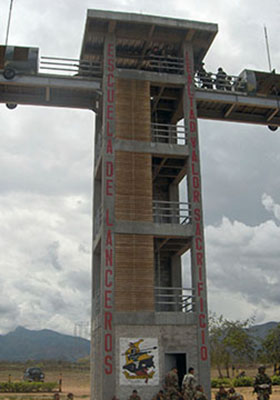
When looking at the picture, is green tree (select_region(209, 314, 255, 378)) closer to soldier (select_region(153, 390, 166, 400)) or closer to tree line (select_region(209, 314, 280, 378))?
tree line (select_region(209, 314, 280, 378))

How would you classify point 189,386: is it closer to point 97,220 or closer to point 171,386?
point 171,386

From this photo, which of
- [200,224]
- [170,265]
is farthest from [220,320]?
[200,224]

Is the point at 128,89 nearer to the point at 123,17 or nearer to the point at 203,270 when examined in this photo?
the point at 123,17

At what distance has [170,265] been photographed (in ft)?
103

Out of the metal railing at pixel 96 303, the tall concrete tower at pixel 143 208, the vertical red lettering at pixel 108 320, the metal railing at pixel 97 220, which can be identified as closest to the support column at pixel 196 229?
the tall concrete tower at pixel 143 208

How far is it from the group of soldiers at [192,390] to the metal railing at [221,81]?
16621mm

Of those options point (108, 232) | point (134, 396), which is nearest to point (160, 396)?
point (134, 396)

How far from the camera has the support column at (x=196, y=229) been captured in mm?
24688

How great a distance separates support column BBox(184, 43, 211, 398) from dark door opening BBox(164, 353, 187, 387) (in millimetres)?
1242

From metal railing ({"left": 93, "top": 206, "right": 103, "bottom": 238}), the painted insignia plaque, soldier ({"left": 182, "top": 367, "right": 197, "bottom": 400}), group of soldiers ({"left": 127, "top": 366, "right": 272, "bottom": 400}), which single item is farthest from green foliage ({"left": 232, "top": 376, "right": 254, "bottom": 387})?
soldier ({"left": 182, "top": 367, "right": 197, "bottom": 400})

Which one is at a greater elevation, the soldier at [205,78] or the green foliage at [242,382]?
the soldier at [205,78]

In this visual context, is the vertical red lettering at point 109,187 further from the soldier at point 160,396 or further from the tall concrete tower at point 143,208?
the soldier at point 160,396

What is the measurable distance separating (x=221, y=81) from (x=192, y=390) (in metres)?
18.0

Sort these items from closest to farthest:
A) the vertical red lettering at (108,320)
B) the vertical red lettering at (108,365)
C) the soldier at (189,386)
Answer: the soldier at (189,386)
the vertical red lettering at (108,365)
the vertical red lettering at (108,320)
